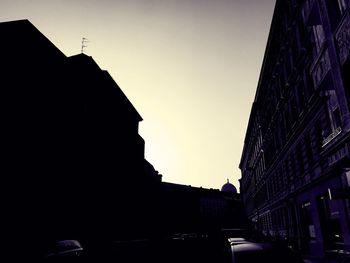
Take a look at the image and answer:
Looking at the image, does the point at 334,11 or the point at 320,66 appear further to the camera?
the point at 320,66

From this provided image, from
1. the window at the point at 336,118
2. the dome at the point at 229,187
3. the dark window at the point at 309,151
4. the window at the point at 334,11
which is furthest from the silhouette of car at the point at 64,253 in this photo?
the dome at the point at 229,187

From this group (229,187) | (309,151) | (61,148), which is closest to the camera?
(309,151)

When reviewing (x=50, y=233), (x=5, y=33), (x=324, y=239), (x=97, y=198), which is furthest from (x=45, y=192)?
(x=324, y=239)

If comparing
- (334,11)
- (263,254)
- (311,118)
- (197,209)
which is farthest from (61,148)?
(197,209)

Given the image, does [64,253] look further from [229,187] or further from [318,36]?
[229,187]

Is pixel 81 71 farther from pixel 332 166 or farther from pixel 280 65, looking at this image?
pixel 332 166

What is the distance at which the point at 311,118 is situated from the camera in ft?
58.1

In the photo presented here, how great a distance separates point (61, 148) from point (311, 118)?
23.6m

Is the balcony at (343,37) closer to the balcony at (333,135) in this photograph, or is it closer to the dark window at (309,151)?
the balcony at (333,135)

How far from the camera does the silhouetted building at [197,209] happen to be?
84.0 metres

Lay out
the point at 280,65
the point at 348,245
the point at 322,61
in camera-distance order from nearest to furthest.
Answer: the point at 348,245 < the point at 322,61 < the point at 280,65

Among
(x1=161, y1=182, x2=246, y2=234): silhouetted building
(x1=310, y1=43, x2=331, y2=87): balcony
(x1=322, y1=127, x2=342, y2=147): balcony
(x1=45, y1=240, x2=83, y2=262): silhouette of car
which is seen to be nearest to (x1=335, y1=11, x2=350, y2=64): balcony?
(x1=310, y1=43, x2=331, y2=87): balcony

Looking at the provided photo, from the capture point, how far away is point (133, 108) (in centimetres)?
4966

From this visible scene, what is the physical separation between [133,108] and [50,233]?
26.9m
